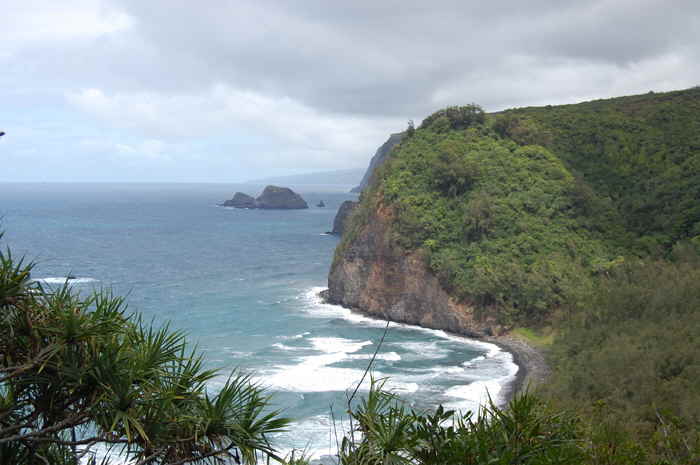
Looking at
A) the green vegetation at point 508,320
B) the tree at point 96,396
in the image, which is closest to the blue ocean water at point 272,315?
the tree at point 96,396

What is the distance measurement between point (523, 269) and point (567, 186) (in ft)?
40.6

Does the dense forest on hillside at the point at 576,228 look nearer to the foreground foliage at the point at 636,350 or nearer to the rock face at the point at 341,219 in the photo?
the foreground foliage at the point at 636,350

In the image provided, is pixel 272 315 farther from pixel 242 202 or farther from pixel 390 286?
pixel 242 202

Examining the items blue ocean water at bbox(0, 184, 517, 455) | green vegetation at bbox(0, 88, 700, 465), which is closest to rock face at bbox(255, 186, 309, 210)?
blue ocean water at bbox(0, 184, 517, 455)

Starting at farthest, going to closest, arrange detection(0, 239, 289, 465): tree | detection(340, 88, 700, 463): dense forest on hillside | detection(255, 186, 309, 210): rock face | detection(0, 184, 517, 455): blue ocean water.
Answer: detection(255, 186, 309, 210): rock face → detection(0, 184, 517, 455): blue ocean water → detection(340, 88, 700, 463): dense forest on hillside → detection(0, 239, 289, 465): tree

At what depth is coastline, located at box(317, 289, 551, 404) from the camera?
3481 centimetres

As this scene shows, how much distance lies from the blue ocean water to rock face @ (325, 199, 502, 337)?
144cm

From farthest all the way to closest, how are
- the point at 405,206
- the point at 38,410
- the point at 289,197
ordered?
the point at 289,197, the point at 405,206, the point at 38,410

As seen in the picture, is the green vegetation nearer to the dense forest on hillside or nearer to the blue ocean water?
the dense forest on hillside

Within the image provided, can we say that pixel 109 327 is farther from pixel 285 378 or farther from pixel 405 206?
pixel 405 206

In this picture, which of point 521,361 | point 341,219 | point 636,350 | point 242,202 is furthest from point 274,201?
point 636,350

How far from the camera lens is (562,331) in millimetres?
40688

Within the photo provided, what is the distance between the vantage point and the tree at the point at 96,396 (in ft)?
24.0

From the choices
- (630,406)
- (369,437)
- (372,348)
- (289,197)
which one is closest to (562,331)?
(372,348)
